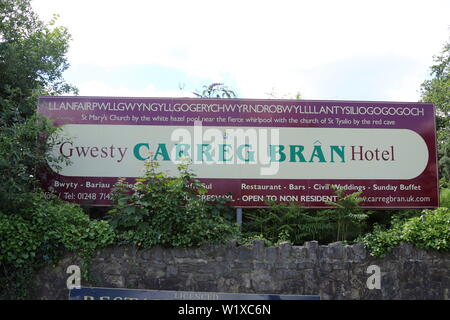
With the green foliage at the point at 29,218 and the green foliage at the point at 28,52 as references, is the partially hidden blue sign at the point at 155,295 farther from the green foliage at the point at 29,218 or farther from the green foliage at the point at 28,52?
the green foliage at the point at 28,52

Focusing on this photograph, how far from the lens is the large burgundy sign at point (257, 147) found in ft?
29.8

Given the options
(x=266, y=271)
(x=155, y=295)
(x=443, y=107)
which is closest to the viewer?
(x=155, y=295)

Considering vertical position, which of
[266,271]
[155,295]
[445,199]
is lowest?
[155,295]

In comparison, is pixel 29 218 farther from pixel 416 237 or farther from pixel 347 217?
pixel 416 237

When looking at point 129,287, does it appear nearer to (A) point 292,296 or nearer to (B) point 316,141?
(A) point 292,296

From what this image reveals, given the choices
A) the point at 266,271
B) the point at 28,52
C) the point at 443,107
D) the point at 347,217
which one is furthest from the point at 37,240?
the point at 443,107

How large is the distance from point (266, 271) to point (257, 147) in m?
3.05

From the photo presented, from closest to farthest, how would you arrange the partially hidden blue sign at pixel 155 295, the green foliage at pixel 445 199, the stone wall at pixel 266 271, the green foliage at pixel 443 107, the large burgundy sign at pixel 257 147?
the partially hidden blue sign at pixel 155 295 → the stone wall at pixel 266 271 → the large burgundy sign at pixel 257 147 → the green foliage at pixel 445 199 → the green foliage at pixel 443 107

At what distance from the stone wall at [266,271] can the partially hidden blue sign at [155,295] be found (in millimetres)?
88

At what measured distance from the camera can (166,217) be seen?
290 inches

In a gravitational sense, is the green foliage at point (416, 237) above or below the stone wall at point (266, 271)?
above

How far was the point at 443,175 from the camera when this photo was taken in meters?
19.6

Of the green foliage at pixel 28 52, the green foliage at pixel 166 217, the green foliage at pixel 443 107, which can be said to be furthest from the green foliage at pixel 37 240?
the green foliage at pixel 443 107
